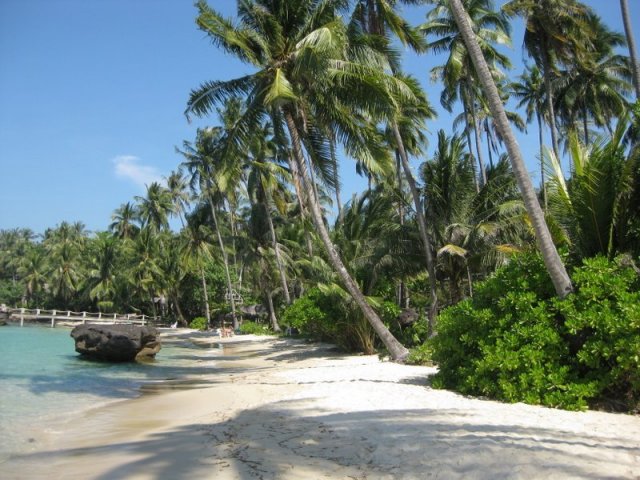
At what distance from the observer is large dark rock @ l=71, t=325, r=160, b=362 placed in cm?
1873

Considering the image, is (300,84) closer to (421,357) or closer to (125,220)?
(421,357)

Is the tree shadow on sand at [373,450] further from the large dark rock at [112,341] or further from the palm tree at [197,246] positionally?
the palm tree at [197,246]

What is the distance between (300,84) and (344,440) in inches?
435

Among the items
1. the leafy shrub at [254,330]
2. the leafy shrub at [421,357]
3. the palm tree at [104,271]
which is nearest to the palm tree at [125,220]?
the palm tree at [104,271]

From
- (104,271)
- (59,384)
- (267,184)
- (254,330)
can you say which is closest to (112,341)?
(59,384)

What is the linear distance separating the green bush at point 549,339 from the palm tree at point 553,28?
12.0 metres

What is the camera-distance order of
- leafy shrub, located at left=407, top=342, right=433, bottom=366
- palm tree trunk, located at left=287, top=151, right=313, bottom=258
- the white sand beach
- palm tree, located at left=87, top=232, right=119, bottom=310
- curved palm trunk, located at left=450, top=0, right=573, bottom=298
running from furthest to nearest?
palm tree, located at left=87, top=232, right=119, bottom=310, palm tree trunk, located at left=287, top=151, right=313, bottom=258, leafy shrub, located at left=407, top=342, right=433, bottom=366, curved palm trunk, located at left=450, top=0, right=573, bottom=298, the white sand beach

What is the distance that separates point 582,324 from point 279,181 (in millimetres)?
26665

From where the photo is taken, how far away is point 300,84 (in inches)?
559

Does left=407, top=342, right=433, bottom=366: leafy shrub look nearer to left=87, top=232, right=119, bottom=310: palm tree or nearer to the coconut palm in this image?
the coconut palm

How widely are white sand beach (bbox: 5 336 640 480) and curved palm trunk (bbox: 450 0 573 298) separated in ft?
7.26

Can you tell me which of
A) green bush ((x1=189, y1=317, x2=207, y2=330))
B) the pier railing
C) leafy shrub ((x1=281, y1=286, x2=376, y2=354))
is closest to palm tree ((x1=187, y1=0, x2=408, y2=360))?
leafy shrub ((x1=281, y1=286, x2=376, y2=354))

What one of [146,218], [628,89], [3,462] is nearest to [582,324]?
[3,462]

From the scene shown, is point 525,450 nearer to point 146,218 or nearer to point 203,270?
point 203,270
